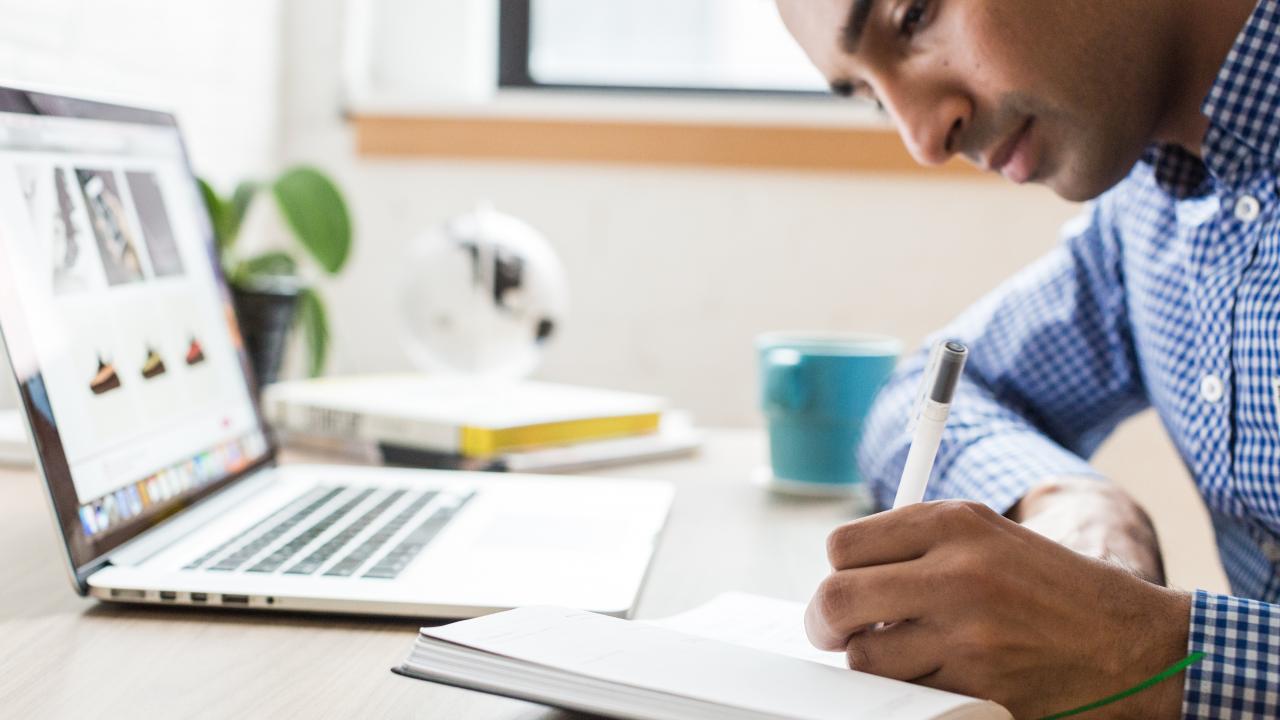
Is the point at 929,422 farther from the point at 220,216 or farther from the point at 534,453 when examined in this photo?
the point at 220,216

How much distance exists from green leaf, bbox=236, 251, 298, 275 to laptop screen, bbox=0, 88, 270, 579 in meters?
0.31

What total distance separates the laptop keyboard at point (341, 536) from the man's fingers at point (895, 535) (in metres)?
0.25

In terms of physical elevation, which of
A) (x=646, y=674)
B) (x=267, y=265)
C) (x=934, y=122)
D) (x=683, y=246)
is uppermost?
(x=934, y=122)

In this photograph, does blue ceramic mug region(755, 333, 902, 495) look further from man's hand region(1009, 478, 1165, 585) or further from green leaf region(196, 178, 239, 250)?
green leaf region(196, 178, 239, 250)

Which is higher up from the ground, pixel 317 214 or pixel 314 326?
pixel 317 214

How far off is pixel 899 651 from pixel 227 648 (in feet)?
0.98

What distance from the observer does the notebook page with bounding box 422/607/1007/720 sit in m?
0.41

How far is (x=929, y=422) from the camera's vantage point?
1.73 ft

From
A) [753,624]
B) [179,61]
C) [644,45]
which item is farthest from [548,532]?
[644,45]

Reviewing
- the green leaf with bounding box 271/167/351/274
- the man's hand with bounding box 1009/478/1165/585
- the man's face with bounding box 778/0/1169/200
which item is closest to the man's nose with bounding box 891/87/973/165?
the man's face with bounding box 778/0/1169/200

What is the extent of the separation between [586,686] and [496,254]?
880 mm

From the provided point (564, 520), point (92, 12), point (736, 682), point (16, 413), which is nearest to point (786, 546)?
point (564, 520)

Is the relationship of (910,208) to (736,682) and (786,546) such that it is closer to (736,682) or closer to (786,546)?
(786,546)

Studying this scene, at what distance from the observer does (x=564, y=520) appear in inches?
30.1
